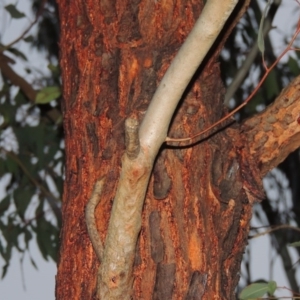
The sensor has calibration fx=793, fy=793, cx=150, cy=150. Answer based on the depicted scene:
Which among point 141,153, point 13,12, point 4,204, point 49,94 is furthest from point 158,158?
point 4,204

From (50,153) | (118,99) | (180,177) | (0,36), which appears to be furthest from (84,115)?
(0,36)

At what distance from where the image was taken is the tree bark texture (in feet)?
3.53

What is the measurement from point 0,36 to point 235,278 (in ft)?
5.81

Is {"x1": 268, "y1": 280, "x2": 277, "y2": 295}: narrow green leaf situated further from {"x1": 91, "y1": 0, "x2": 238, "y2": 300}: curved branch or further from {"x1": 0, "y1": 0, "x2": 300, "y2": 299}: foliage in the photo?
{"x1": 0, "y1": 0, "x2": 300, "y2": 299}: foliage

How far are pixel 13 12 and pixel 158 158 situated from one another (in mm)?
1293

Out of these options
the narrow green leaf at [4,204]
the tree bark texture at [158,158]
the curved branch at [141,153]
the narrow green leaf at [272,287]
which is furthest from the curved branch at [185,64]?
the narrow green leaf at [4,204]

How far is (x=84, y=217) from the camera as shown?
43.8 inches

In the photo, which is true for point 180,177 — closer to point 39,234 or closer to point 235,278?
point 235,278

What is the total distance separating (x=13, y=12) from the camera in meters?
2.26

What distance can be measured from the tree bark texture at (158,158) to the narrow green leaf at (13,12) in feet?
3.47

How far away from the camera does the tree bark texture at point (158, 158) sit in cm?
108

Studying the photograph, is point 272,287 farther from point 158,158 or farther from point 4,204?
point 4,204

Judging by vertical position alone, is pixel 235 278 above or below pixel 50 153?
below

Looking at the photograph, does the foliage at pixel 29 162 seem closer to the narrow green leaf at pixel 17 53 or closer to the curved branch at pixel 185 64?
the narrow green leaf at pixel 17 53
